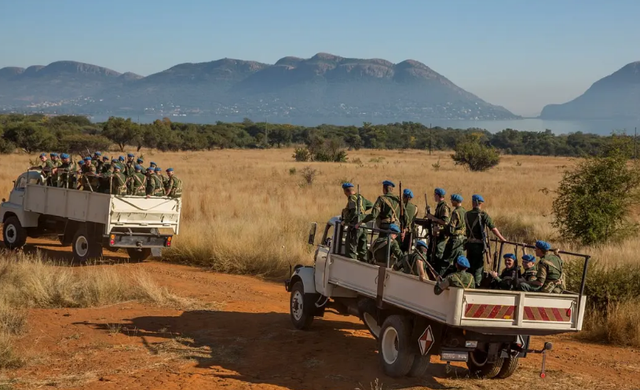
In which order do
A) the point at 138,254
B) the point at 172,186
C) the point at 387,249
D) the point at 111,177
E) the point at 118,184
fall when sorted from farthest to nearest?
the point at 138,254
the point at 172,186
the point at 118,184
the point at 111,177
the point at 387,249

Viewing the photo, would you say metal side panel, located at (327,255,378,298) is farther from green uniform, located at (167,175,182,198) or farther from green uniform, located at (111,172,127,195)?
green uniform, located at (167,175,182,198)

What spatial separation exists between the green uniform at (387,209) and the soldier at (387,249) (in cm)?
99

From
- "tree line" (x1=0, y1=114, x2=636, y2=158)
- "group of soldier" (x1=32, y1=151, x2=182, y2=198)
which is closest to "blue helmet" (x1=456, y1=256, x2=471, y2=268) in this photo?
"group of soldier" (x1=32, y1=151, x2=182, y2=198)

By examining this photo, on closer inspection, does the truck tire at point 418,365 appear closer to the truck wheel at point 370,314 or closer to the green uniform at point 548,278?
the truck wheel at point 370,314

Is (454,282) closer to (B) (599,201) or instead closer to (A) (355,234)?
(A) (355,234)

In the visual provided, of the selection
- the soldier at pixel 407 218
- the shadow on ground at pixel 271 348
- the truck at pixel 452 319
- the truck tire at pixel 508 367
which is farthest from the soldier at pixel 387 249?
the truck tire at pixel 508 367

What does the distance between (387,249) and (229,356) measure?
267 centimetres

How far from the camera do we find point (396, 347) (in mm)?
9555

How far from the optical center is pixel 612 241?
64.6 feet

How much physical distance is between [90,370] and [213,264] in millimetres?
8381

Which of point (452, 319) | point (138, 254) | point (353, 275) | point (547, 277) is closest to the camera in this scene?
point (452, 319)

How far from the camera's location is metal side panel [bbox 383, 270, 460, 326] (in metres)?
8.48

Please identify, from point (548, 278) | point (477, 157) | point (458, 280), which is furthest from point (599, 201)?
point (477, 157)

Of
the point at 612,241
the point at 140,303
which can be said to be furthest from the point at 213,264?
the point at 612,241
